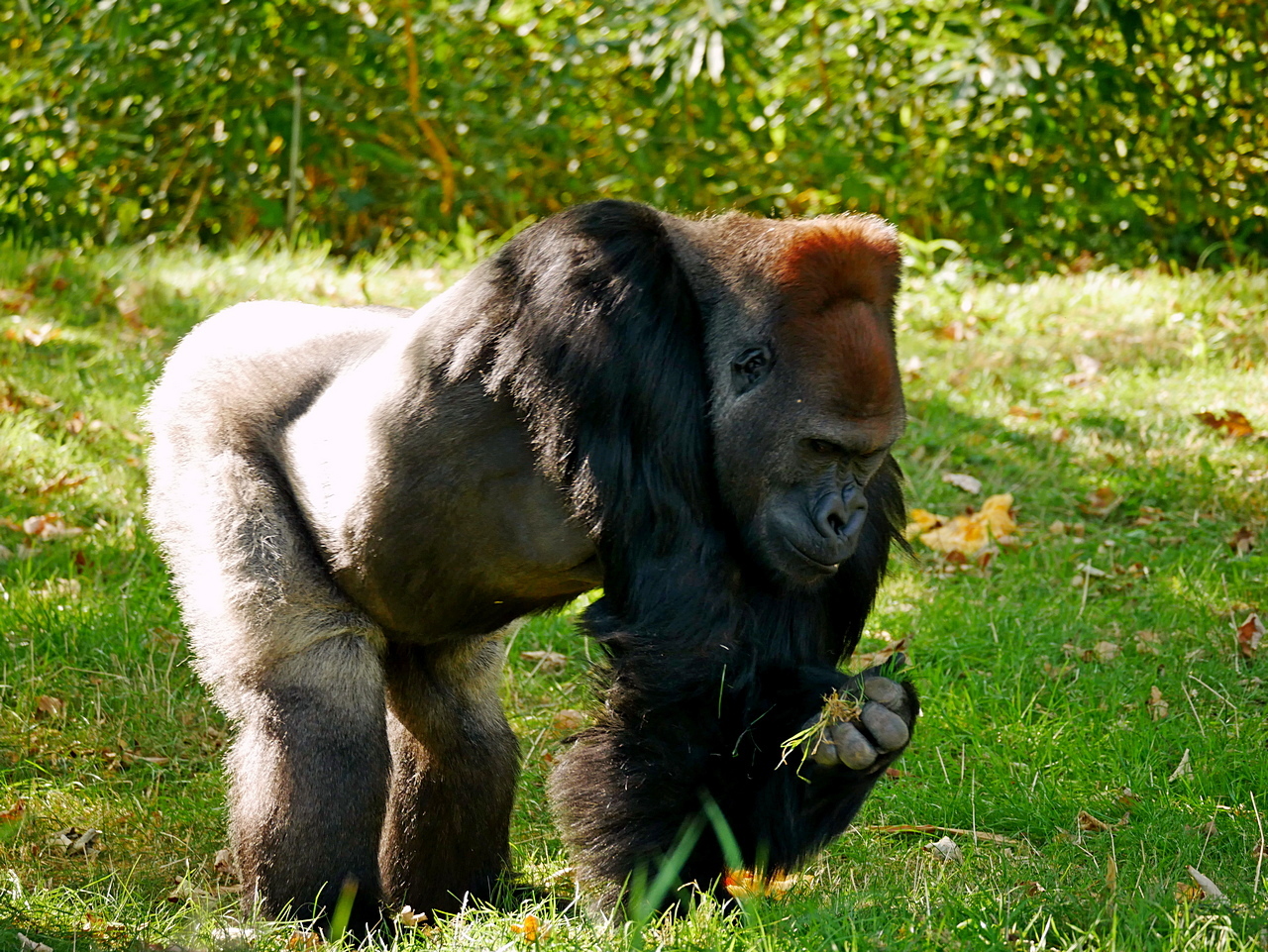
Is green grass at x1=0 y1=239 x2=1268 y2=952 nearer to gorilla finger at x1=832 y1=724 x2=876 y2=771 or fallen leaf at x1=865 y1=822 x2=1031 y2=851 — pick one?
fallen leaf at x1=865 y1=822 x2=1031 y2=851

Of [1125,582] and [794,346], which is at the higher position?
[794,346]

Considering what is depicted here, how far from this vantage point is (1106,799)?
3912 mm

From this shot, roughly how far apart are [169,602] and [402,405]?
2.10 m

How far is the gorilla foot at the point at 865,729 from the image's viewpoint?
10.0 ft

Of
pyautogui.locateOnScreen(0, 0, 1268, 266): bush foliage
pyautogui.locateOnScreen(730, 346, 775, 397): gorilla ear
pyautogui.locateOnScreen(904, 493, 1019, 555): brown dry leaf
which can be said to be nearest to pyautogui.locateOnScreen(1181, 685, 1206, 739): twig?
pyautogui.locateOnScreen(904, 493, 1019, 555): brown dry leaf

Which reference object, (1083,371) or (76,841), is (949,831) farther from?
Result: (1083,371)

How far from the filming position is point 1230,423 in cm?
630

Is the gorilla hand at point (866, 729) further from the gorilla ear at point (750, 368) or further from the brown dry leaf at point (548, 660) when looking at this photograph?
the brown dry leaf at point (548, 660)

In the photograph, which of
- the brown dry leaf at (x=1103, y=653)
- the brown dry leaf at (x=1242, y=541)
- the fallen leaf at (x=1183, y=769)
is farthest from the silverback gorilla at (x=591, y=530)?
the brown dry leaf at (x=1242, y=541)

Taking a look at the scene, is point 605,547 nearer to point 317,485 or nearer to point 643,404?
point 643,404

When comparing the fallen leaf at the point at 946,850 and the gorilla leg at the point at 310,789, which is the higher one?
the gorilla leg at the point at 310,789

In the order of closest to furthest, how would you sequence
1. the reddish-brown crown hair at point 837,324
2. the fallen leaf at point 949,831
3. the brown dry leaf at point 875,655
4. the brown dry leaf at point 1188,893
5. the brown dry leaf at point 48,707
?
the brown dry leaf at point 1188,893
the reddish-brown crown hair at point 837,324
the fallen leaf at point 949,831
the brown dry leaf at point 48,707
the brown dry leaf at point 875,655

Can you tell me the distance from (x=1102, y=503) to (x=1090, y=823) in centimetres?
235

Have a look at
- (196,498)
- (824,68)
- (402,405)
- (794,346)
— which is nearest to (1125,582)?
(794,346)
